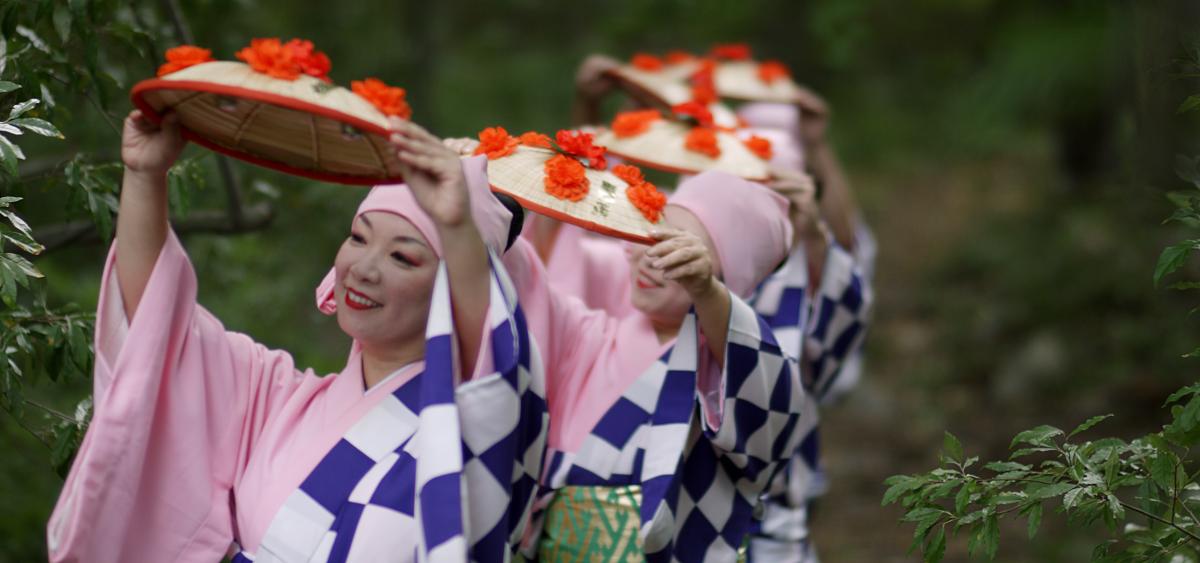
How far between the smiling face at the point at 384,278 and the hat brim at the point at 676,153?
1.20 meters

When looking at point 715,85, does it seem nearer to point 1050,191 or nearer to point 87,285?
point 87,285

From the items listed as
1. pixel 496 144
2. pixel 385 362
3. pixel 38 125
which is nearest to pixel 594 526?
pixel 385 362

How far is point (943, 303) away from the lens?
9.80m

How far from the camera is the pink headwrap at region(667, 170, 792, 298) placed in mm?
3109

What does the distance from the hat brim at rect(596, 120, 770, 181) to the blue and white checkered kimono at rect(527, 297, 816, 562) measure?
681 millimetres

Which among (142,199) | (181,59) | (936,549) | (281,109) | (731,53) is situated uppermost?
(181,59)

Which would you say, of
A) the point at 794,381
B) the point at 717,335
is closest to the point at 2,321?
the point at 717,335

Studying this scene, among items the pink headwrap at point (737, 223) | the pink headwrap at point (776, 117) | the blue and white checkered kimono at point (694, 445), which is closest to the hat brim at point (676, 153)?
the pink headwrap at point (737, 223)

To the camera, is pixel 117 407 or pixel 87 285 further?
pixel 87 285

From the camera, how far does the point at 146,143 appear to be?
2.28m

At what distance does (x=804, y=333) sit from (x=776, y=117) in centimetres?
187

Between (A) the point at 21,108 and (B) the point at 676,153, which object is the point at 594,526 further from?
(A) the point at 21,108

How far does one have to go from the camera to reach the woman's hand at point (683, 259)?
2633mm

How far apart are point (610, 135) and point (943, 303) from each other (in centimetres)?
663
